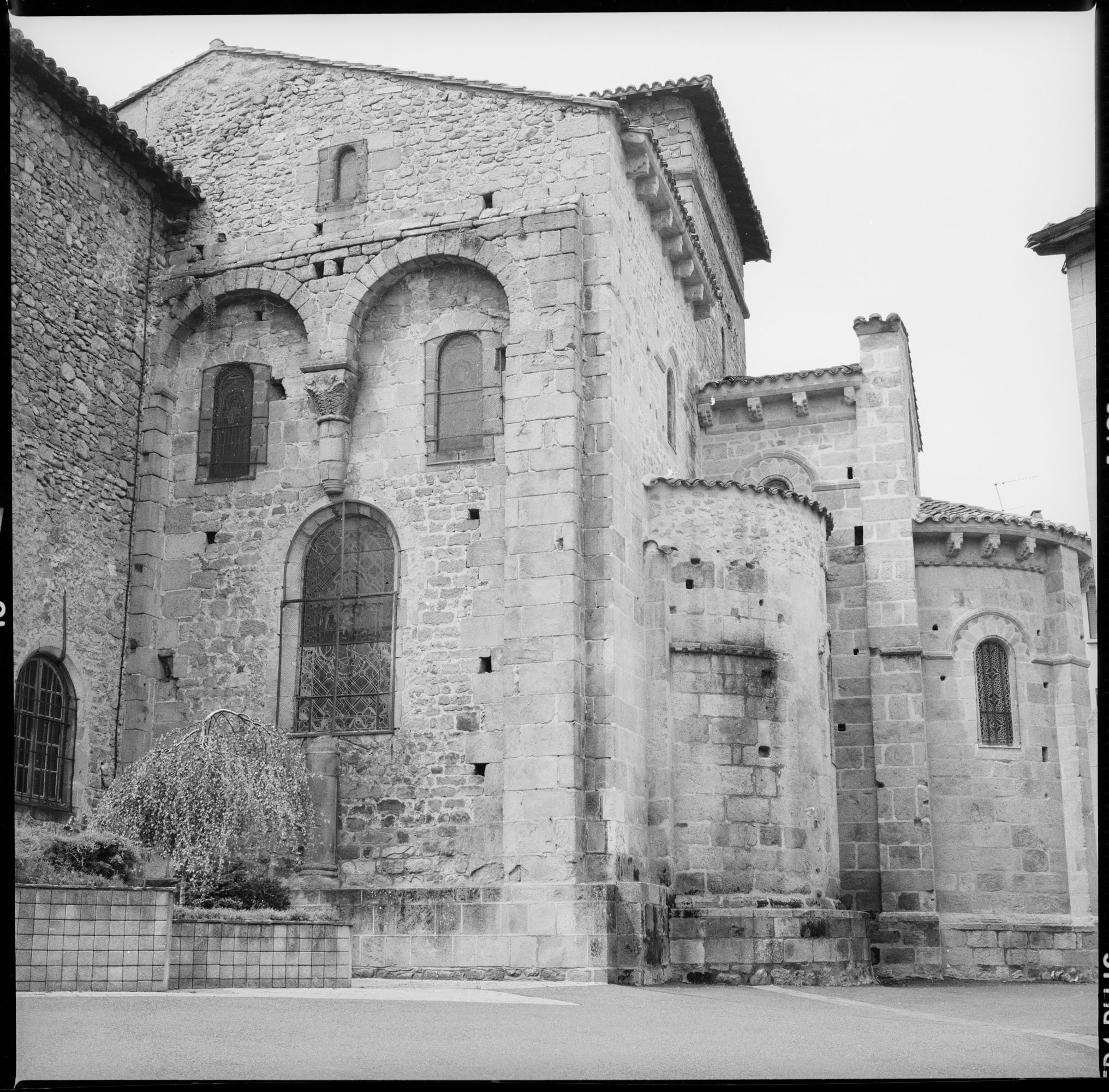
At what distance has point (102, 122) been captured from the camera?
691 inches

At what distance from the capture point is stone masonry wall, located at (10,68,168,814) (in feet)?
53.8

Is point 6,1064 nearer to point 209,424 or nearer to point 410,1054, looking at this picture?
point 410,1054

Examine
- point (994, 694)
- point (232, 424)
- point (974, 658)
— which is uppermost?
point (232, 424)

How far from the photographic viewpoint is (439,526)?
1744 centimetres

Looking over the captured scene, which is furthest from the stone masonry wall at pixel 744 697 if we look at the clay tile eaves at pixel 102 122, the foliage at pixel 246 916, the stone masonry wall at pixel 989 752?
the clay tile eaves at pixel 102 122

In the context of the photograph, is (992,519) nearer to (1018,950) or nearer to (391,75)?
(1018,950)

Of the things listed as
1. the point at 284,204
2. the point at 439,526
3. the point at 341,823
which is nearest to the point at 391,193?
the point at 284,204

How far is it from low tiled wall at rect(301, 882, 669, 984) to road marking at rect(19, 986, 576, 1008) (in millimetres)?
1000

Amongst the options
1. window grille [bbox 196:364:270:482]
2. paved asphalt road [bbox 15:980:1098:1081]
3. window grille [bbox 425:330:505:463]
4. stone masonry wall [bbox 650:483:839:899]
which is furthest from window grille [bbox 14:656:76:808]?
A: stone masonry wall [bbox 650:483:839:899]

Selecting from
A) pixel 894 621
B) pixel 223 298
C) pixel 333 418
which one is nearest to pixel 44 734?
pixel 333 418

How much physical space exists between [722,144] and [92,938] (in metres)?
18.7

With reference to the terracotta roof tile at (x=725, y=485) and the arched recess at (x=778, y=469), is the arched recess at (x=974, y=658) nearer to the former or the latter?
the arched recess at (x=778, y=469)

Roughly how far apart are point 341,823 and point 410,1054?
8.14m

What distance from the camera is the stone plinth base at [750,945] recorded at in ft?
53.8
